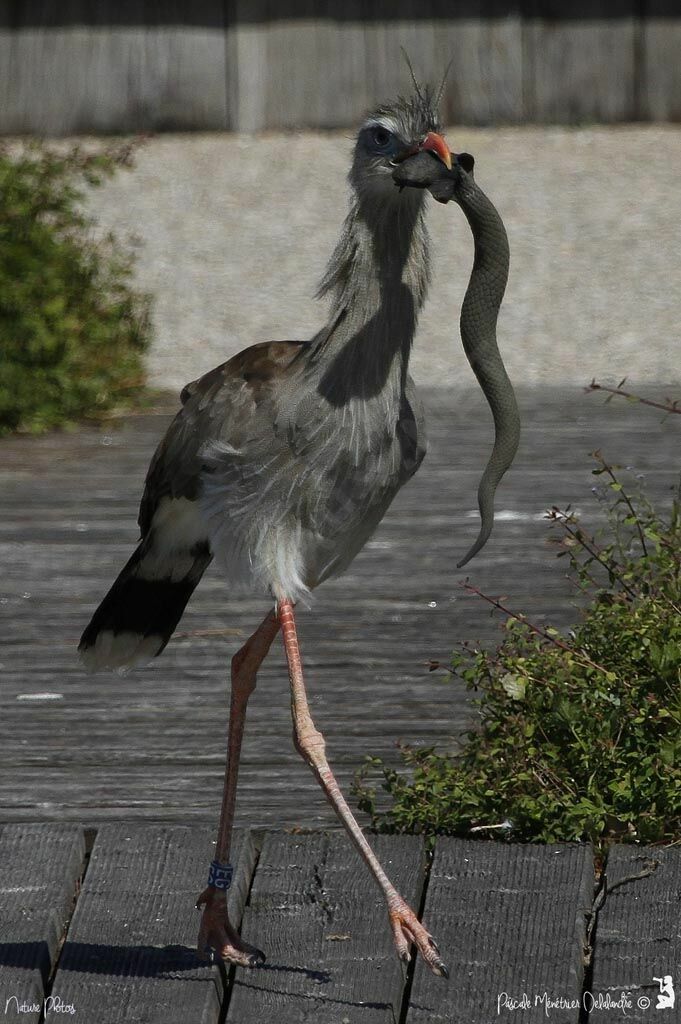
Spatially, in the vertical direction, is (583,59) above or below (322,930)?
above

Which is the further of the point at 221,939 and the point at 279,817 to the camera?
the point at 279,817

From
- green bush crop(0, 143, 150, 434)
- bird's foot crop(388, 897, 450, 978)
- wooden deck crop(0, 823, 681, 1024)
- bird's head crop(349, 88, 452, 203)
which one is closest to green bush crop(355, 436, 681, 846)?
wooden deck crop(0, 823, 681, 1024)

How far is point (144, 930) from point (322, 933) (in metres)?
0.39

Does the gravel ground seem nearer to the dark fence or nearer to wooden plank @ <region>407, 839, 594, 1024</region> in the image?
the dark fence

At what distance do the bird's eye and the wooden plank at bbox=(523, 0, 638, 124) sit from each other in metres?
11.1

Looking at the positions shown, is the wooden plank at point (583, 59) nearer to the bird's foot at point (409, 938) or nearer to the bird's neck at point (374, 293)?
the bird's neck at point (374, 293)

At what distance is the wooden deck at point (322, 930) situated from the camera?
3.45 m

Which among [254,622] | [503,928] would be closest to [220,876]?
[503,928]

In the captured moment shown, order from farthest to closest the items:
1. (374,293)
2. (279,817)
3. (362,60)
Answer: (362,60)
(279,817)
(374,293)

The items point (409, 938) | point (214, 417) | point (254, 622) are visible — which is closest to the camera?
point (409, 938)

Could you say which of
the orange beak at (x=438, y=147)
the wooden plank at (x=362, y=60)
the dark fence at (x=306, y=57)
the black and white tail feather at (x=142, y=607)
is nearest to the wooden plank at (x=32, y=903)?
the black and white tail feather at (x=142, y=607)

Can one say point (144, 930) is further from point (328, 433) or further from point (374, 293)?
point (374, 293)

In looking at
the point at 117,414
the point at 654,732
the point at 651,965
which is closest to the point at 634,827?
the point at 654,732

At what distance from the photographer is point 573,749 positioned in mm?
4164
